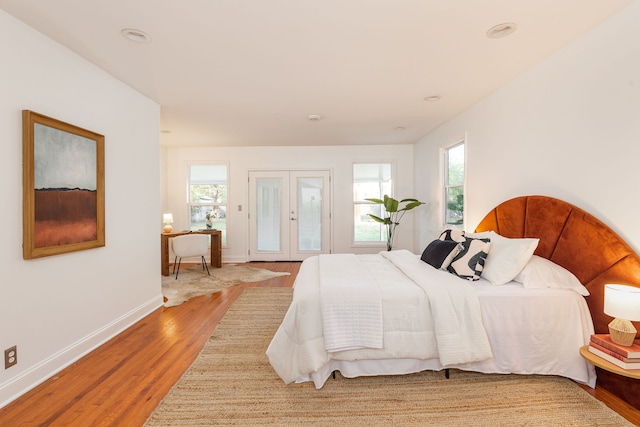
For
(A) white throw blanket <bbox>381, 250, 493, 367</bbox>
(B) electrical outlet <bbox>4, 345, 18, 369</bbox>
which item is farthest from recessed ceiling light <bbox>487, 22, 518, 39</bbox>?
(B) electrical outlet <bbox>4, 345, 18, 369</bbox>

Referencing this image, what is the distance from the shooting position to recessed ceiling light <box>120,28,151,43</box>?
6.81 feet

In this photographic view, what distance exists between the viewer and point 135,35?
6.98 ft

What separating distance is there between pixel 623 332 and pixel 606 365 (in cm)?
21

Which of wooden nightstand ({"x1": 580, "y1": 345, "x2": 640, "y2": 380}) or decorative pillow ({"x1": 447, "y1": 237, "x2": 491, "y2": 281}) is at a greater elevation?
decorative pillow ({"x1": 447, "y1": 237, "x2": 491, "y2": 281})

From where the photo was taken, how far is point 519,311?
2.04 meters

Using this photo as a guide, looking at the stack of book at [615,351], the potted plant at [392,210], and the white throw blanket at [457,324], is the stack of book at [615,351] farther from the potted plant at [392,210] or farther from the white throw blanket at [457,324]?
the potted plant at [392,210]

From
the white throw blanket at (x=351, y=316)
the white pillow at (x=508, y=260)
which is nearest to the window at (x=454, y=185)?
the white pillow at (x=508, y=260)

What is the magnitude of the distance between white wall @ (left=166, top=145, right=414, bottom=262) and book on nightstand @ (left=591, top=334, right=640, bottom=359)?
429 cm

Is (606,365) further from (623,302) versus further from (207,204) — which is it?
(207,204)

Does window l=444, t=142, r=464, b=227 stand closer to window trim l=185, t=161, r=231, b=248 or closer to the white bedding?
the white bedding

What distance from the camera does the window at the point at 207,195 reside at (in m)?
6.20

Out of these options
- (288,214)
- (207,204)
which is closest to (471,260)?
(288,214)

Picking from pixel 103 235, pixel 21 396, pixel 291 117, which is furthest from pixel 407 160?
pixel 21 396

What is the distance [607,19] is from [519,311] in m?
1.98
